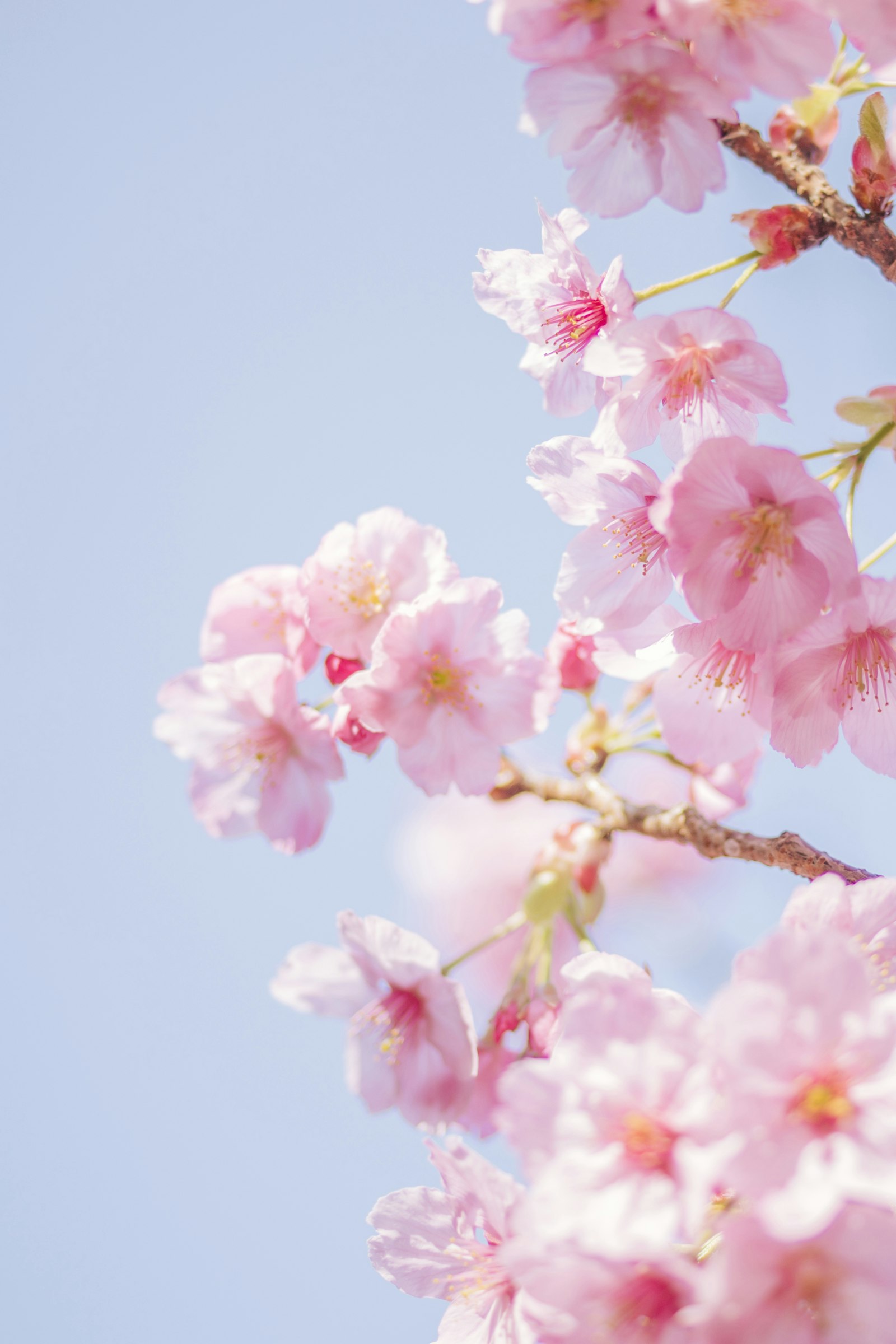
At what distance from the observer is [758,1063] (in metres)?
0.68

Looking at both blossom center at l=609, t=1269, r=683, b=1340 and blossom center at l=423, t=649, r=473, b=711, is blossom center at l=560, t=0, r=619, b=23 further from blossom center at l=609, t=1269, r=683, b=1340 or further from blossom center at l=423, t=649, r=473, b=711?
blossom center at l=609, t=1269, r=683, b=1340

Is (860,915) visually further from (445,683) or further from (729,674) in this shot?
(445,683)

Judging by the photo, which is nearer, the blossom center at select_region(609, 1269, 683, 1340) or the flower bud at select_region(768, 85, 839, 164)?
the blossom center at select_region(609, 1269, 683, 1340)

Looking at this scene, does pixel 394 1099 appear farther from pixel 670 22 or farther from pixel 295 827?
pixel 670 22

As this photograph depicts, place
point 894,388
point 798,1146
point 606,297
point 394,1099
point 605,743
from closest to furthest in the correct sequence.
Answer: point 798,1146
point 894,388
point 606,297
point 394,1099
point 605,743

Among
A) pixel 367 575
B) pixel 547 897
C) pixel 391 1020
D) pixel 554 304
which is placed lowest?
pixel 391 1020

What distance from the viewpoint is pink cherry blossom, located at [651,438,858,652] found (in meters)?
0.97

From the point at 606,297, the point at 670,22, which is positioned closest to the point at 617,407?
the point at 606,297

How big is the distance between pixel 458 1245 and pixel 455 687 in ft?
2.17

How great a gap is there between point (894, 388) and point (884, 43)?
0.98 ft

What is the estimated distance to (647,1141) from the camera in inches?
28.8

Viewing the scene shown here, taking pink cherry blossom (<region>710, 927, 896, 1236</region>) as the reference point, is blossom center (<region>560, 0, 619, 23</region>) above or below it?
above

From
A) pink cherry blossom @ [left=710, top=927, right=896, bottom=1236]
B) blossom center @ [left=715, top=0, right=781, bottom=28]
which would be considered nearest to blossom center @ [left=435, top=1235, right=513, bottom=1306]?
pink cherry blossom @ [left=710, top=927, right=896, bottom=1236]

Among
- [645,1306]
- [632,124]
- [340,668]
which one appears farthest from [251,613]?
[645,1306]
